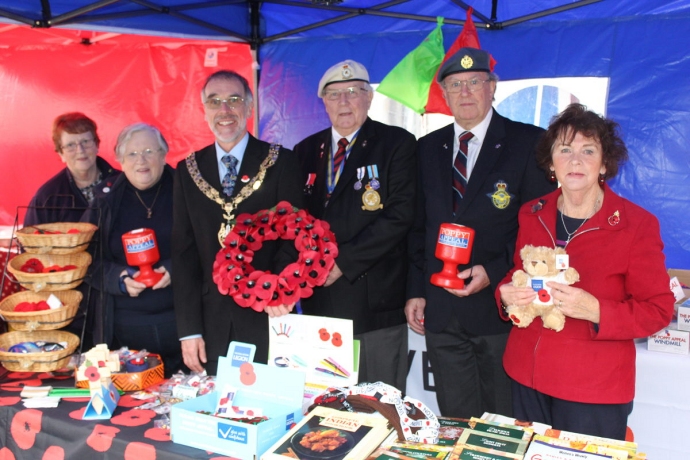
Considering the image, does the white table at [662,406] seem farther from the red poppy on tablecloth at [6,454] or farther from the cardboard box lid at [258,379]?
the red poppy on tablecloth at [6,454]

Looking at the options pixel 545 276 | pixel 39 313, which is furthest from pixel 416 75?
pixel 39 313

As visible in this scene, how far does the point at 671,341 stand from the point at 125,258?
265 cm

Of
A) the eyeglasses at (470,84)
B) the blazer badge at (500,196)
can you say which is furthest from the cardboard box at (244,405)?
the eyeglasses at (470,84)

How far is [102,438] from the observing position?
1.85 meters

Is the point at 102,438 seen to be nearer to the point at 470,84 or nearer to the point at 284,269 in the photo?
the point at 284,269

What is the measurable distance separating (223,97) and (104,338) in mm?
1242

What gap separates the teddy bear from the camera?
1850 millimetres

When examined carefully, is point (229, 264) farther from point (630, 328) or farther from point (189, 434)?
point (630, 328)

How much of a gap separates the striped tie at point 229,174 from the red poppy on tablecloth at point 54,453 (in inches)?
44.1

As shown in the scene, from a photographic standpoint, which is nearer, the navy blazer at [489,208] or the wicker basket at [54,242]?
the wicker basket at [54,242]

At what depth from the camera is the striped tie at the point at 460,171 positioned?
8.60 ft

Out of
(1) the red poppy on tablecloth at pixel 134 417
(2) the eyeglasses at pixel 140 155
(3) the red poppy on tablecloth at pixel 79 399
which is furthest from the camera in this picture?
(2) the eyeglasses at pixel 140 155

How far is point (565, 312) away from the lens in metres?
1.88

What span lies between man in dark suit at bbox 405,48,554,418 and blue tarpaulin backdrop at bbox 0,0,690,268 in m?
1.46
